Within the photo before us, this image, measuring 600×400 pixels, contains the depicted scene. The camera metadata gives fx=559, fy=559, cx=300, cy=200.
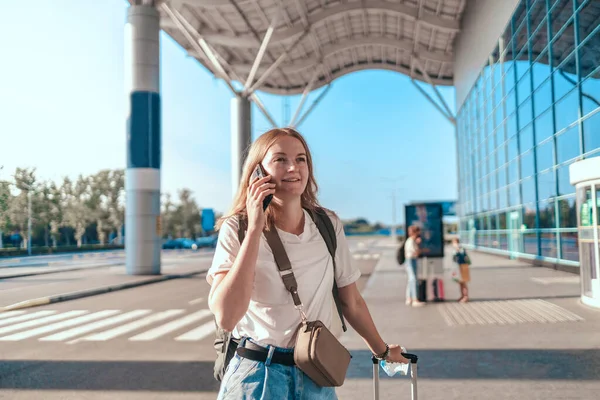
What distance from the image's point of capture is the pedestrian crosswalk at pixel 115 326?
23.5 ft

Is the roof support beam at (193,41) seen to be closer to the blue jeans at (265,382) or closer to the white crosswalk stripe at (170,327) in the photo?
the white crosswalk stripe at (170,327)

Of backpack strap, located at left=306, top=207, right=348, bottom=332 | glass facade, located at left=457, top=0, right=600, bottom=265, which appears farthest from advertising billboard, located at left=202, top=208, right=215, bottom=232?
backpack strap, located at left=306, top=207, right=348, bottom=332

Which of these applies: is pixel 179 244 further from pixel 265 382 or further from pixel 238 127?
pixel 265 382

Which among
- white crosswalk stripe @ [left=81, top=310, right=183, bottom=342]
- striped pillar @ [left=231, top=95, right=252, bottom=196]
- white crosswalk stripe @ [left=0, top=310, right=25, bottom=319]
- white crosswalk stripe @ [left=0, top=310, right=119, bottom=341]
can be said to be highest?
striped pillar @ [left=231, top=95, right=252, bottom=196]

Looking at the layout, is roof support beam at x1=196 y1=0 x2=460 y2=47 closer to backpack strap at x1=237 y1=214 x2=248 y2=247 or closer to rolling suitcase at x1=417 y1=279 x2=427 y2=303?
rolling suitcase at x1=417 y1=279 x2=427 y2=303

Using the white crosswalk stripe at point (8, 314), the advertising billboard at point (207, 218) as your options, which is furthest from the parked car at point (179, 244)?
the white crosswalk stripe at point (8, 314)

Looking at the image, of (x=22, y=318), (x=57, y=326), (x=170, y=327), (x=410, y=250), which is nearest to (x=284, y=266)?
(x=22, y=318)

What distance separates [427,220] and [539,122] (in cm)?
893

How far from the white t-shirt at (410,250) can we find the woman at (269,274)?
9.63 metres

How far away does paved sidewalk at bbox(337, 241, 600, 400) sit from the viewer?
547cm

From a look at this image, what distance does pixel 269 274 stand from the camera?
7.00 feet

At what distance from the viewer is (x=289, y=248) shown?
7.23ft

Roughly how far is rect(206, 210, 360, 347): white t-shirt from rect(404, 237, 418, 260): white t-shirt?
31.9ft

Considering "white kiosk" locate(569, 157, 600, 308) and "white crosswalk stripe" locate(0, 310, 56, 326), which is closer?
"white crosswalk stripe" locate(0, 310, 56, 326)
